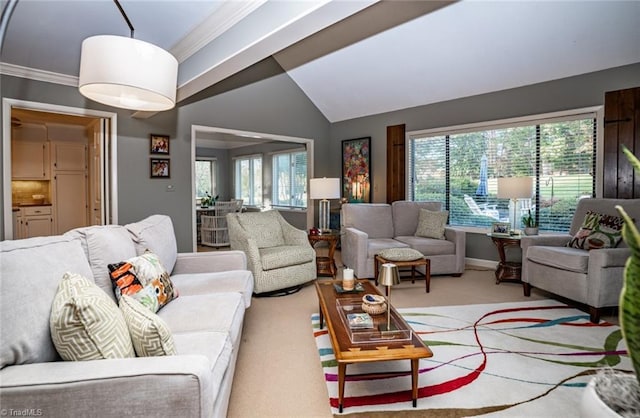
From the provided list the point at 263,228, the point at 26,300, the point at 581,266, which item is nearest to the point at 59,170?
the point at 263,228

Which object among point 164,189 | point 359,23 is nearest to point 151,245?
point 164,189

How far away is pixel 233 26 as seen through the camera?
2.70 metres

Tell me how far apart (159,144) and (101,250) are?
A: 10.4ft

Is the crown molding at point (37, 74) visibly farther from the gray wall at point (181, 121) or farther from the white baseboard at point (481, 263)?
the white baseboard at point (481, 263)

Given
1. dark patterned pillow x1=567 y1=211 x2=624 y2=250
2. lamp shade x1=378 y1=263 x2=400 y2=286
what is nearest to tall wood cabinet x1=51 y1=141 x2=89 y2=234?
lamp shade x1=378 y1=263 x2=400 y2=286

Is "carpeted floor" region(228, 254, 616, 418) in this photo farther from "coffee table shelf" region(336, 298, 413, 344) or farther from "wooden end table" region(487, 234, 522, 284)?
"coffee table shelf" region(336, 298, 413, 344)

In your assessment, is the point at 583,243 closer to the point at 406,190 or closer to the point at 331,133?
the point at 406,190

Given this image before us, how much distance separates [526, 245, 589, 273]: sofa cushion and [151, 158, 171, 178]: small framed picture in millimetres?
4690

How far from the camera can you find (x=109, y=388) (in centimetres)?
98

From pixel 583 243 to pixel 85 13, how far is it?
16.8 feet

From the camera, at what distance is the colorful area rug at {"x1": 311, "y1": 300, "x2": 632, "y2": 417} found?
174 cm

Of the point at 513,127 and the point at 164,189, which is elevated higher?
the point at 513,127

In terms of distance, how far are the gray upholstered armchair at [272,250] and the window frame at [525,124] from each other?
8.86 ft

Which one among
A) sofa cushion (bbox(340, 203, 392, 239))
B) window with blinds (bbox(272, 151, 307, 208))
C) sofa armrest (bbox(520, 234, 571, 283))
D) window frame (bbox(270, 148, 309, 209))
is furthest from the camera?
window with blinds (bbox(272, 151, 307, 208))
